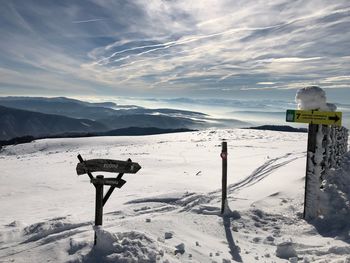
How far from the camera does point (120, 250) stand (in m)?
5.67

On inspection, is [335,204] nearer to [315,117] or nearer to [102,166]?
[315,117]

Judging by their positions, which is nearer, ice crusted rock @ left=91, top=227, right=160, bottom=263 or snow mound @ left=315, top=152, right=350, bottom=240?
ice crusted rock @ left=91, top=227, right=160, bottom=263

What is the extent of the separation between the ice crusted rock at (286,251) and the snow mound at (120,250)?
270 centimetres

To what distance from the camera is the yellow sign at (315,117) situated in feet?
30.1

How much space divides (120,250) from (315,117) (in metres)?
6.58

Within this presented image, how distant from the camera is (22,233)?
23.5 ft

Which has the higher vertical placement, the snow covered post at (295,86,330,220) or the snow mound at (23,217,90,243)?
the snow covered post at (295,86,330,220)

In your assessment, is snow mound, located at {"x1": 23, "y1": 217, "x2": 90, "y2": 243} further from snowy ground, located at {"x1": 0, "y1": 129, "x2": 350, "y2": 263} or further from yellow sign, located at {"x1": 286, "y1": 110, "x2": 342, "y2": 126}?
yellow sign, located at {"x1": 286, "y1": 110, "x2": 342, "y2": 126}

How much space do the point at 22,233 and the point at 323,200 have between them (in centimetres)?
763

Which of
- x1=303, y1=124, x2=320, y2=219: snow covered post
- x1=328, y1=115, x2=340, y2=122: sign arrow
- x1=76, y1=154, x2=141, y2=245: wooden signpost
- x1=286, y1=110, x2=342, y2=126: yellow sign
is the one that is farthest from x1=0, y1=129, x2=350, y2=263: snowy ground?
x1=328, y1=115, x2=340, y2=122: sign arrow

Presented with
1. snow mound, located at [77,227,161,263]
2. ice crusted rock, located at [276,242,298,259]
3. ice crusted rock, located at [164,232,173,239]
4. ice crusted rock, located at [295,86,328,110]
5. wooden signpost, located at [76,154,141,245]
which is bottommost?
ice crusted rock, located at [276,242,298,259]

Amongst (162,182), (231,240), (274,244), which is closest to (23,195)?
(162,182)

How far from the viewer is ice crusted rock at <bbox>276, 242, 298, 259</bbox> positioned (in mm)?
6867

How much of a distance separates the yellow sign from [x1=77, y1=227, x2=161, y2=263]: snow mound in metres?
5.70
